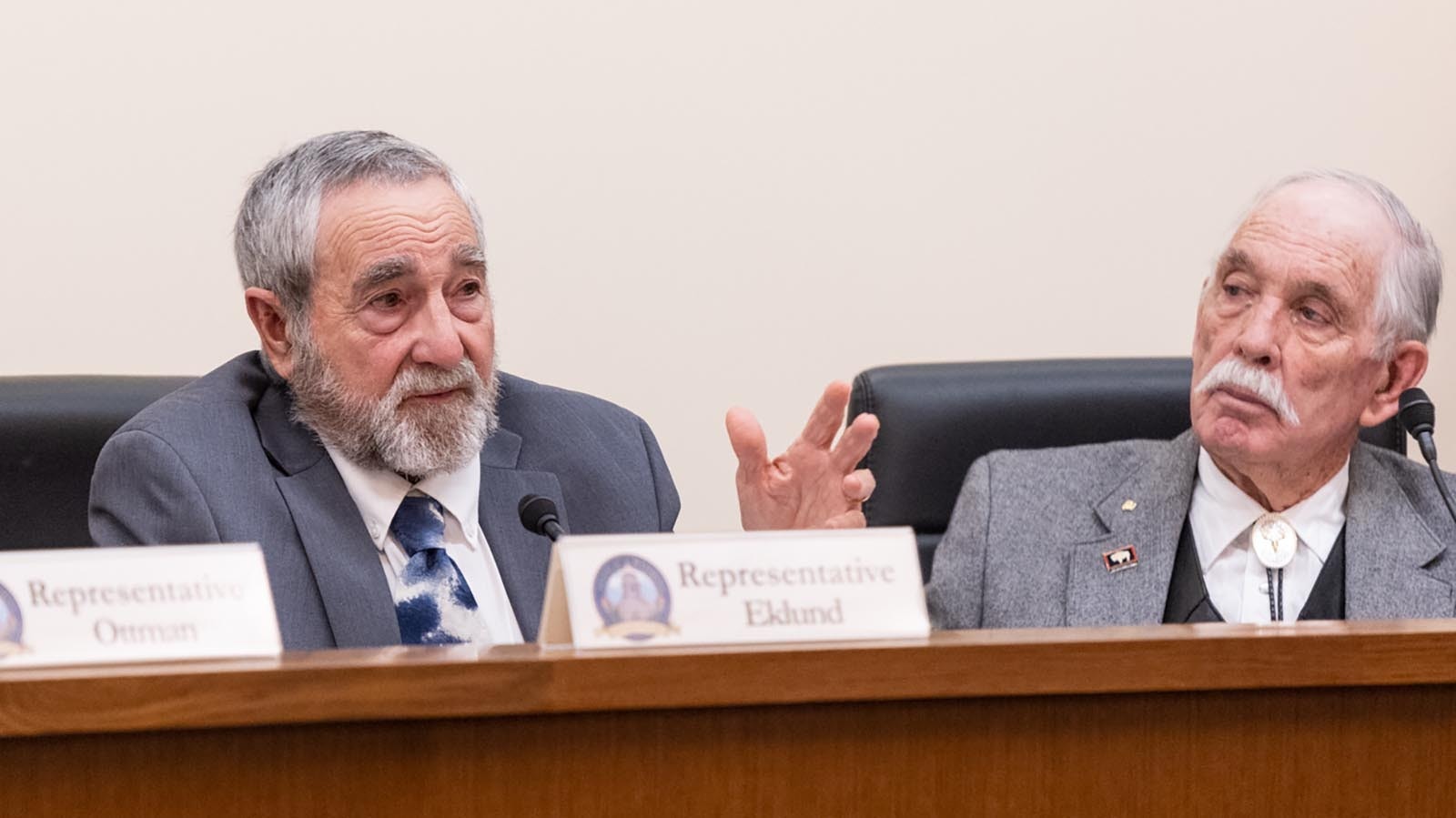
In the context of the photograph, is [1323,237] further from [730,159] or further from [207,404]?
[207,404]

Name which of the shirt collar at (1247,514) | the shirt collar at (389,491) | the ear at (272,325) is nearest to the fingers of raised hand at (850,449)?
the shirt collar at (389,491)

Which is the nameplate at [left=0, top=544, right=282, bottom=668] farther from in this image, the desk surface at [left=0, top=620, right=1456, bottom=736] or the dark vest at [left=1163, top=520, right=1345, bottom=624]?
the dark vest at [left=1163, top=520, right=1345, bottom=624]

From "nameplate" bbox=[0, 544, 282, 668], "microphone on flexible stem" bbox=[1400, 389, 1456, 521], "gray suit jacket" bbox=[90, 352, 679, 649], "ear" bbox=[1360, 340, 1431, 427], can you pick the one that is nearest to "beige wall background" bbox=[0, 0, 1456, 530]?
"gray suit jacket" bbox=[90, 352, 679, 649]

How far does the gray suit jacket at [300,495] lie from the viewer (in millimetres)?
1693

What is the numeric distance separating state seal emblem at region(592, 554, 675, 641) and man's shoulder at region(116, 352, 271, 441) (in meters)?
0.81

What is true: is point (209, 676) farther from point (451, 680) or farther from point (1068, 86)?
point (1068, 86)

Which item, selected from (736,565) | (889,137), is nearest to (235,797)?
(736,565)

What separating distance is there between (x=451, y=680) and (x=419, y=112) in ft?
5.78

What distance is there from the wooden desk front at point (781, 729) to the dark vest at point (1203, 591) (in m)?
0.91

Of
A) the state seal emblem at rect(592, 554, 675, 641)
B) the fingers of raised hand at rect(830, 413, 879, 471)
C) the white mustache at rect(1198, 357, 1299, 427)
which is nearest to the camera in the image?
the state seal emblem at rect(592, 554, 675, 641)

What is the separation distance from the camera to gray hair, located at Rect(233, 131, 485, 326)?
6.04 ft

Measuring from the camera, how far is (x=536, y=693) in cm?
99

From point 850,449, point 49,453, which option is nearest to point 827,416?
point 850,449

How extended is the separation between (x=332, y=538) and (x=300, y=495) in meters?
0.07
